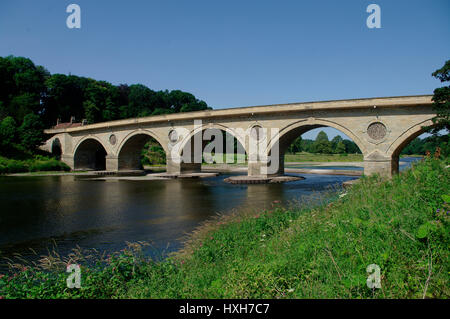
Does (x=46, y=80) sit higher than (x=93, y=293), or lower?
higher

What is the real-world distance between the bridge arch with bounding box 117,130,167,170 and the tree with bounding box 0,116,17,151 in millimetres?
14396

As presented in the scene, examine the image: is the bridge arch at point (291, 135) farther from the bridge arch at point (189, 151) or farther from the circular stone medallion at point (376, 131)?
the bridge arch at point (189, 151)

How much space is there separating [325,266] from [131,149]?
1652 inches

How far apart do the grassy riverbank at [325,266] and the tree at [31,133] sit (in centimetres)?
4533

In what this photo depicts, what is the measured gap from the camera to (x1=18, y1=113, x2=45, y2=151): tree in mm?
44219

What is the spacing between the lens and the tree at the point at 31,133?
4422cm

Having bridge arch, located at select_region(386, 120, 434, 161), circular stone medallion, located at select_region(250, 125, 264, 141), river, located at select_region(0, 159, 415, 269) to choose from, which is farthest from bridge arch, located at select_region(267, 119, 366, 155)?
river, located at select_region(0, 159, 415, 269)

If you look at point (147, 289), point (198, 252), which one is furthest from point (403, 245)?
point (198, 252)

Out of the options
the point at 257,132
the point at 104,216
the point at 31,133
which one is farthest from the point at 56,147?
the point at 104,216

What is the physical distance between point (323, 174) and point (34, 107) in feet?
170

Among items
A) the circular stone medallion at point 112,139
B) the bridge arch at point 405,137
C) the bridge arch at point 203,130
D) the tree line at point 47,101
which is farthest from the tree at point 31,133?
the bridge arch at point 405,137

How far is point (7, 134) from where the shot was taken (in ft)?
139
